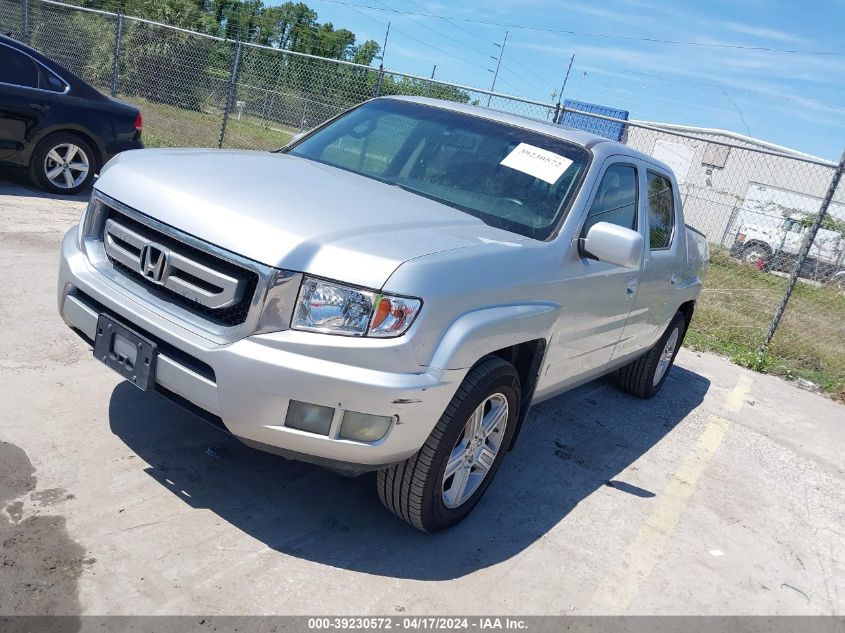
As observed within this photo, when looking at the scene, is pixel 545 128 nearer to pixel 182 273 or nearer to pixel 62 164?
pixel 182 273

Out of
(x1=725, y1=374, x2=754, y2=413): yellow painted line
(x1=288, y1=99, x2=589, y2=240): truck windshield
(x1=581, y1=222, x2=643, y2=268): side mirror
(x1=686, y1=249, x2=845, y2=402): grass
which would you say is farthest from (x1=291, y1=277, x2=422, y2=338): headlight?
(x1=686, y1=249, x2=845, y2=402): grass

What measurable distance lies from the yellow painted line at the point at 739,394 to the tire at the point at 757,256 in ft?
29.3

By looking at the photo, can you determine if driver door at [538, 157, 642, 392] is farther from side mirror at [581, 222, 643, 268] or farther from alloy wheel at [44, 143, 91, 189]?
alloy wheel at [44, 143, 91, 189]

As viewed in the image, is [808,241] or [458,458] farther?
[808,241]

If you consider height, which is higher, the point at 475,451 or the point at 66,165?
the point at 475,451

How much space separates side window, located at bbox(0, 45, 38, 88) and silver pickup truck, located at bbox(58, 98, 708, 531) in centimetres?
487

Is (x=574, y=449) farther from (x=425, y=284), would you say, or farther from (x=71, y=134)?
(x=71, y=134)

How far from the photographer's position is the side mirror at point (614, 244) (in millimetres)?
3441

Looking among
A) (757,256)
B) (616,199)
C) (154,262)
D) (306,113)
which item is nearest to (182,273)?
(154,262)

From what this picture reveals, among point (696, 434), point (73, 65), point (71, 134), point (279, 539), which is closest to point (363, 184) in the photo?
point (279, 539)

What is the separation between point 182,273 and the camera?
113 inches

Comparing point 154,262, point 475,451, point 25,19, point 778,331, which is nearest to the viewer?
point 154,262

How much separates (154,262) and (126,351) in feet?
1.20

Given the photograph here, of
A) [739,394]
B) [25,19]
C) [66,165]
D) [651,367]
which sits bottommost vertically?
[739,394]
